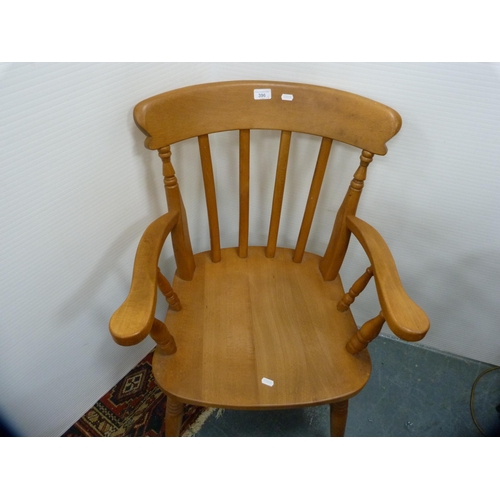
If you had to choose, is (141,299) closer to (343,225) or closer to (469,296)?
(343,225)

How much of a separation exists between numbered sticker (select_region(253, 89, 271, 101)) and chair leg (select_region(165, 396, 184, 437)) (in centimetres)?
61

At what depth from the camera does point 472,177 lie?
0.76m

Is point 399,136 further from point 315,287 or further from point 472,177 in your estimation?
point 315,287

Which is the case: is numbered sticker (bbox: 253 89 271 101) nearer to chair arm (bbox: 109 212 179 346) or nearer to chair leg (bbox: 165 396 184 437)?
chair arm (bbox: 109 212 179 346)

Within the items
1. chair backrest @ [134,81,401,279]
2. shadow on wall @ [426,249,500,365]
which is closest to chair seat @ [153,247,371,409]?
chair backrest @ [134,81,401,279]

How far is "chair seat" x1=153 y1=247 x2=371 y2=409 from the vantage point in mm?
640

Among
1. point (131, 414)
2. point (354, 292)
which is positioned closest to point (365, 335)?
point (354, 292)

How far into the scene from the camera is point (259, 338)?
2.37 feet

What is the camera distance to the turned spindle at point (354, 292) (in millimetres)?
725

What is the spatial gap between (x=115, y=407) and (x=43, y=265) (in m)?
0.52

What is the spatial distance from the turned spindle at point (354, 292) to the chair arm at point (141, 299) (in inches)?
15.6

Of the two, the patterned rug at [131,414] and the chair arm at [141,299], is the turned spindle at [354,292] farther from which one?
the patterned rug at [131,414]
